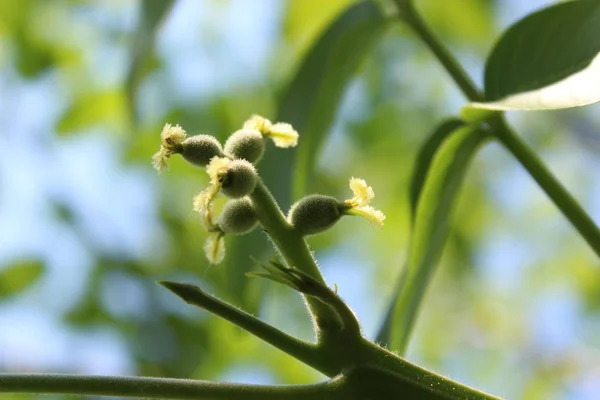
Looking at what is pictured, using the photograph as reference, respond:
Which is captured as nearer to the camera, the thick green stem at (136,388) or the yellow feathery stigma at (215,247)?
the thick green stem at (136,388)

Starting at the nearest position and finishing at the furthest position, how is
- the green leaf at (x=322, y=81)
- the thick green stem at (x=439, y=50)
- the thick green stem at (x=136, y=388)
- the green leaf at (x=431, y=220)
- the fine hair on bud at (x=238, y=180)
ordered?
the thick green stem at (x=136, y=388), the fine hair on bud at (x=238, y=180), the green leaf at (x=431, y=220), the thick green stem at (x=439, y=50), the green leaf at (x=322, y=81)

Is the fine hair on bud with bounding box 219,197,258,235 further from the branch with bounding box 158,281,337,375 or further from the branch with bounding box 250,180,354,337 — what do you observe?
the branch with bounding box 158,281,337,375

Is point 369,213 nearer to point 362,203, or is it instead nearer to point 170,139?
point 362,203

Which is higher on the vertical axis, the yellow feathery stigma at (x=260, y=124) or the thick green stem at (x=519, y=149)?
the thick green stem at (x=519, y=149)

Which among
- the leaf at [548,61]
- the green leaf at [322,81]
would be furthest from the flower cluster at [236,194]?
the green leaf at [322,81]

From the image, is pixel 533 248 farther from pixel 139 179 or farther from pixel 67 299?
pixel 67 299

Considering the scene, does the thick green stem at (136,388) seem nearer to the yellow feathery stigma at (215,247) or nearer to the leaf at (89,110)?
the yellow feathery stigma at (215,247)

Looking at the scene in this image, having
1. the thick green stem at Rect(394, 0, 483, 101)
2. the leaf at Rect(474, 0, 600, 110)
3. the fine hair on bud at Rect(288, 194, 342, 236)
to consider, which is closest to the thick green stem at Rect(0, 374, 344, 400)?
the fine hair on bud at Rect(288, 194, 342, 236)

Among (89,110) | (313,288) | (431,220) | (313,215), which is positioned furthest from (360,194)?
(89,110)
